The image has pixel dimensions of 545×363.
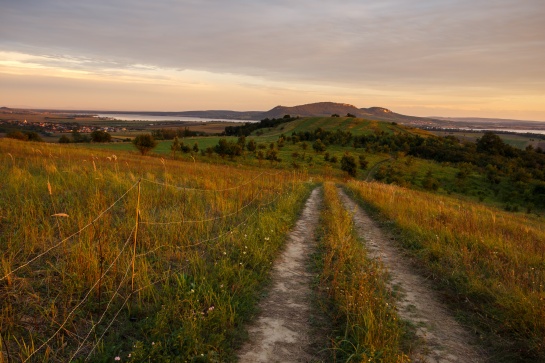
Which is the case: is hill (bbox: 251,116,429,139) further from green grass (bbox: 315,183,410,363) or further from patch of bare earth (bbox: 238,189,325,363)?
patch of bare earth (bbox: 238,189,325,363)

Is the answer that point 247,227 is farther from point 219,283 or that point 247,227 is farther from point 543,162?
point 543,162

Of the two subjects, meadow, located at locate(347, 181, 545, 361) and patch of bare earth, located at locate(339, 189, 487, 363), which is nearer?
patch of bare earth, located at locate(339, 189, 487, 363)

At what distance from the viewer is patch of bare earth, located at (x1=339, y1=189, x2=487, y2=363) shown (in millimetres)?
4242

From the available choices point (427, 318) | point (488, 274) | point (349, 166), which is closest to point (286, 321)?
point (427, 318)

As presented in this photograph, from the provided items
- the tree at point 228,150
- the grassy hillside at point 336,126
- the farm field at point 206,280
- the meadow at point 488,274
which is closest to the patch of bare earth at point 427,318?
the farm field at point 206,280

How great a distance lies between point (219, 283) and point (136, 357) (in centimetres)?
192

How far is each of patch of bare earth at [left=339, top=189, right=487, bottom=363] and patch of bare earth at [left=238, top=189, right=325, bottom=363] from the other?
1.37 metres

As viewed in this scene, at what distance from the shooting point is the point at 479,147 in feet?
397

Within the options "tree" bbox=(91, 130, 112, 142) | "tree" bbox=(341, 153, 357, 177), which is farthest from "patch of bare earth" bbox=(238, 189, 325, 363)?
"tree" bbox=(91, 130, 112, 142)

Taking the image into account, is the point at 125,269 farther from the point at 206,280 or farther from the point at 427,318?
the point at 427,318

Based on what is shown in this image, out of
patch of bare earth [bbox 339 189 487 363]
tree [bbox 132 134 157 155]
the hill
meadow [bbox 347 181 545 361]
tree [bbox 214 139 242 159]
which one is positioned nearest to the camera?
patch of bare earth [bbox 339 189 487 363]

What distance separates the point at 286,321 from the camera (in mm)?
4730

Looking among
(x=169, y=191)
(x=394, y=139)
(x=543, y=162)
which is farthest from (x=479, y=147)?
(x=169, y=191)

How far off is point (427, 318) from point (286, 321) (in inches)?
87.6
